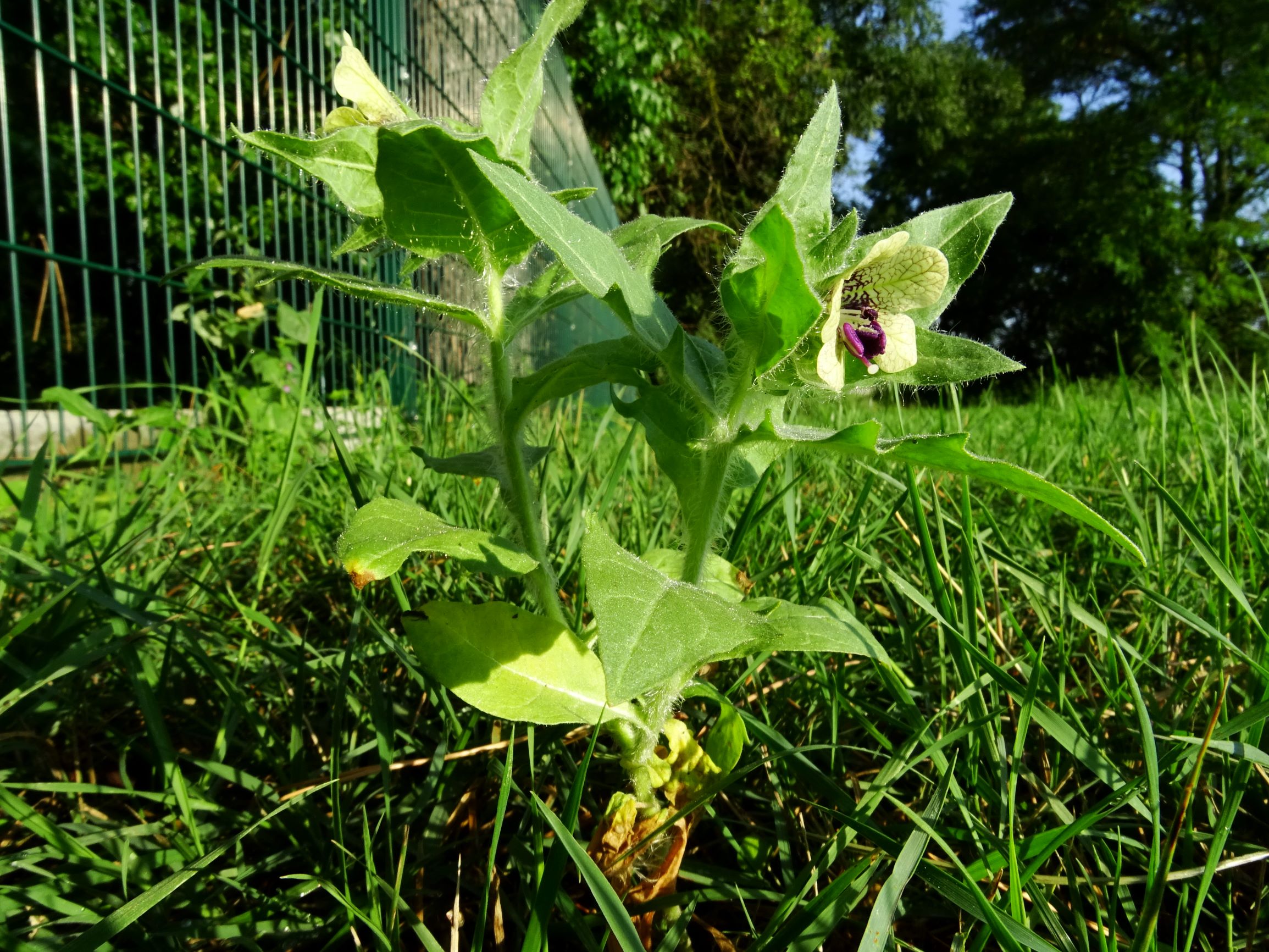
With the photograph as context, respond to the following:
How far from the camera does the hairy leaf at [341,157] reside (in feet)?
2.34

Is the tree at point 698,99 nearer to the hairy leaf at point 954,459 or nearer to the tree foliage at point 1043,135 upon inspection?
the tree foliage at point 1043,135

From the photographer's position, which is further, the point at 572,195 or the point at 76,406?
the point at 76,406

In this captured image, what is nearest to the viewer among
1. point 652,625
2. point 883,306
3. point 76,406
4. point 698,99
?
point 652,625

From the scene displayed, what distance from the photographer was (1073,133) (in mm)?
21672

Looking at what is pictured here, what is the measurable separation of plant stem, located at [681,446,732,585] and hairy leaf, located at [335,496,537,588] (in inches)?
6.9

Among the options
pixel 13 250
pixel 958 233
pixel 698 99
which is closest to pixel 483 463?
pixel 958 233

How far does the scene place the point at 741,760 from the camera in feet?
3.39

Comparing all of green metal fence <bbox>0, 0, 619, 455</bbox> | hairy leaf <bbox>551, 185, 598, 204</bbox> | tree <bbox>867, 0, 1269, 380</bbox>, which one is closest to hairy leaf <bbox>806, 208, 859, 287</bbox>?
hairy leaf <bbox>551, 185, 598, 204</bbox>

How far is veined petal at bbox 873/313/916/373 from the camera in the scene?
31.4 inches

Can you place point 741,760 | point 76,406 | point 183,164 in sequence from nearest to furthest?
1. point 741,760
2. point 76,406
3. point 183,164

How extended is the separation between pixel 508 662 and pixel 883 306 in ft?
1.85

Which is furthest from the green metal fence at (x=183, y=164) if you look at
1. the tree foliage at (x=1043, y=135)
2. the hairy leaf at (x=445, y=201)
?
the tree foliage at (x=1043, y=135)

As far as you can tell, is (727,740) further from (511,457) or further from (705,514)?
(511,457)

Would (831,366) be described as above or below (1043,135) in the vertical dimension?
below
